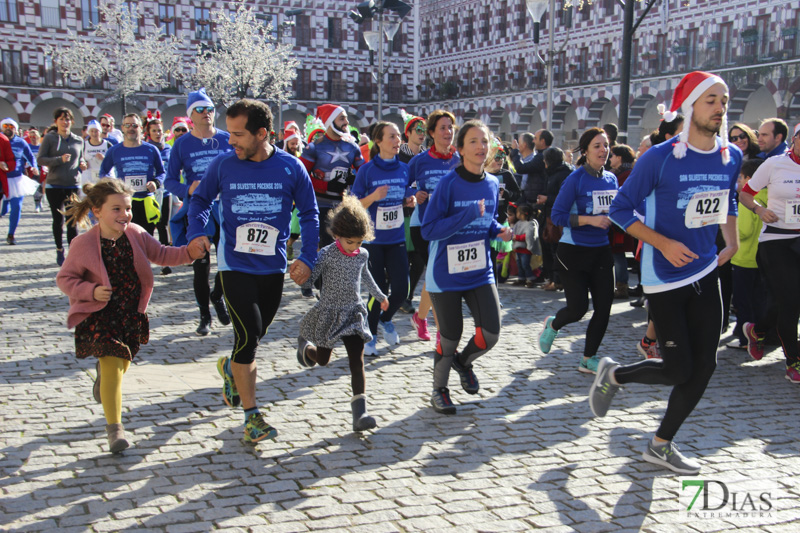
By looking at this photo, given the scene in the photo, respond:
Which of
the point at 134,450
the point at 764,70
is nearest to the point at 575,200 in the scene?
the point at 134,450

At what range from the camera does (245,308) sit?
209 inches

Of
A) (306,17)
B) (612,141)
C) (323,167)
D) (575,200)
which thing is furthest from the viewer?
(306,17)

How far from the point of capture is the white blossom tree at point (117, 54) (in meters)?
50.2

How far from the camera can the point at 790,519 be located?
428 centimetres

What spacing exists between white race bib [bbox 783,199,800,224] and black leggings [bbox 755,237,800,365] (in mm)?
149

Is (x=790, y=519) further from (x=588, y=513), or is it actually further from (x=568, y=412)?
(x=568, y=412)

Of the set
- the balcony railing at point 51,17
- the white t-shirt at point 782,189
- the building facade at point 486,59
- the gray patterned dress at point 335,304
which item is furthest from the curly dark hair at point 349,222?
the balcony railing at point 51,17

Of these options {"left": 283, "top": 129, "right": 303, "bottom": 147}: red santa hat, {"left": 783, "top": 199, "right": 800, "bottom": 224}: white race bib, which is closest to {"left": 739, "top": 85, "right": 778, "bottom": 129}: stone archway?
{"left": 283, "top": 129, "right": 303, "bottom": 147}: red santa hat

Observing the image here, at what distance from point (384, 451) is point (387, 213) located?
329 centimetres

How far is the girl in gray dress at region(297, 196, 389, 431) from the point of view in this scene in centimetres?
561

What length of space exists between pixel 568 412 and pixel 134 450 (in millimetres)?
2869

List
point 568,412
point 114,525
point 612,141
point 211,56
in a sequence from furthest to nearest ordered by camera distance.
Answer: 1. point 211,56
2. point 612,141
3. point 568,412
4. point 114,525

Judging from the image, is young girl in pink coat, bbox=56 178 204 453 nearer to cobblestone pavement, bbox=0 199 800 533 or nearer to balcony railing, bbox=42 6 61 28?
cobblestone pavement, bbox=0 199 800 533

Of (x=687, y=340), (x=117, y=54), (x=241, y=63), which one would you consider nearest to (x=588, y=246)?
(x=687, y=340)
